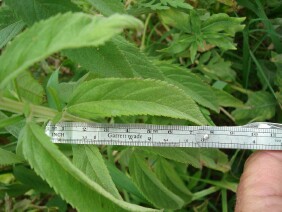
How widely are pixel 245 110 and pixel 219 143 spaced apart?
48cm

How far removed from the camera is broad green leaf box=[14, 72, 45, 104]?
127 cm

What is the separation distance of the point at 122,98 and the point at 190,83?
500 millimetres

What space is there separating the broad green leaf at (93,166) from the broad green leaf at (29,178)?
2.00 feet

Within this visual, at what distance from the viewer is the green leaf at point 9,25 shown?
Answer: 1.34 m

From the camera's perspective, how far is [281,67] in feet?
5.96

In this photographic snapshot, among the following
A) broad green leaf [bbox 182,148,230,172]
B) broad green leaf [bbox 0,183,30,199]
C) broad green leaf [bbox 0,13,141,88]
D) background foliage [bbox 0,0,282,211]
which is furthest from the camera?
broad green leaf [bbox 0,183,30,199]

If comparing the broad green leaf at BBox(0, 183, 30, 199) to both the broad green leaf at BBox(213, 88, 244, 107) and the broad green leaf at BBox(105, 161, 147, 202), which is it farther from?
the broad green leaf at BBox(213, 88, 244, 107)

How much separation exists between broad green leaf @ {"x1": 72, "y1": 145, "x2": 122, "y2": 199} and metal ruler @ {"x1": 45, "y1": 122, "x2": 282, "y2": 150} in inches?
1.6

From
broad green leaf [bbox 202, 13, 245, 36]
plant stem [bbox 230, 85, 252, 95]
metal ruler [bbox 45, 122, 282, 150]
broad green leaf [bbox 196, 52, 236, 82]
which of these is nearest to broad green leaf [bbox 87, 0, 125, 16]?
metal ruler [bbox 45, 122, 282, 150]

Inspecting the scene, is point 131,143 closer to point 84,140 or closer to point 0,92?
point 84,140

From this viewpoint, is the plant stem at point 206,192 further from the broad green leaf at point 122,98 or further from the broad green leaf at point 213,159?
the broad green leaf at point 122,98

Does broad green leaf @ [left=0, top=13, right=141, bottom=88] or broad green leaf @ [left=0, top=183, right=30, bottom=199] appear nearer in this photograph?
broad green leaf @ [left=0, top=13, right=141, bottom=88]

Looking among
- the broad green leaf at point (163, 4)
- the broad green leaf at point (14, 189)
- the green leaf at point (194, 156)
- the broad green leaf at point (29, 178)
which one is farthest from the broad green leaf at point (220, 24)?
the broad green leaf at point (14, 189)

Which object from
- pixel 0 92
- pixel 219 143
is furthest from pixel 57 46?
pixel 219 143
